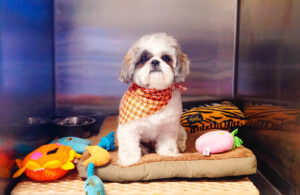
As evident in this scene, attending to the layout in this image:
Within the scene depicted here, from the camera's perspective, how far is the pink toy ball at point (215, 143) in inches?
73.9

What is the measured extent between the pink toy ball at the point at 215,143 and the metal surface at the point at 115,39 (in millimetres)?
1535

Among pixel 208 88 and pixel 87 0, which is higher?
pixel 87 0

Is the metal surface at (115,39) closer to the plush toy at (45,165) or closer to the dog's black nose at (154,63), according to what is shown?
the plush toy at (45,165)

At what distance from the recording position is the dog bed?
5.74ft

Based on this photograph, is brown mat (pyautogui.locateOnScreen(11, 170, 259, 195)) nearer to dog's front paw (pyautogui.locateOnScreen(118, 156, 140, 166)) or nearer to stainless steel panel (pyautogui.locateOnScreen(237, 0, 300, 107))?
dog's front paw (pyautogui.locateOnScreen(118, 156, 140, 166))

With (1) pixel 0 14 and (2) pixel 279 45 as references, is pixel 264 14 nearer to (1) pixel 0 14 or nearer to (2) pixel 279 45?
(2) pixel 279 45

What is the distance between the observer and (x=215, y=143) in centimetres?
188

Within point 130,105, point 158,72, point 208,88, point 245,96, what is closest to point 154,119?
point 130,105

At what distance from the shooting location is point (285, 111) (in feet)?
6.24

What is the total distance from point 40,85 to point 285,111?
2044mm

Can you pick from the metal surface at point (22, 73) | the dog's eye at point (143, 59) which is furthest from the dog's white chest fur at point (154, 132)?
the metal surface at point (22, 73)

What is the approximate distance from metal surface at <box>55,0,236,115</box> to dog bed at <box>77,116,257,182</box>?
1.56 metres

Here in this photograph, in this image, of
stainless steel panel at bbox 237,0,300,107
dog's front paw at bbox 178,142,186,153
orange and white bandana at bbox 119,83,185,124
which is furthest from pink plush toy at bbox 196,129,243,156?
stainless steel panel at bbox 237,0,300,107

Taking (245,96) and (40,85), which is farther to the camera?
(245,96)
